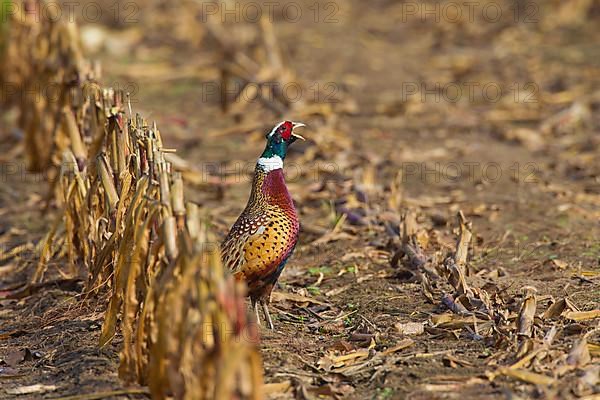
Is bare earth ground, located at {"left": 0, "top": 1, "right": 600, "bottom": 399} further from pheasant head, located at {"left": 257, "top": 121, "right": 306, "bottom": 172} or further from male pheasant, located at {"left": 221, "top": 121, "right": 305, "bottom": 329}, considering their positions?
pheasant head, located at {"left": 257, "top": 121, "right": 306, "bottom": 172}

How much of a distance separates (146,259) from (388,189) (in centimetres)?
331

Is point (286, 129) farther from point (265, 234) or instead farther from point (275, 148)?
point (265, 234)

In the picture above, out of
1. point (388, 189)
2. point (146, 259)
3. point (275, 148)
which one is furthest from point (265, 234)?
point (388, 189)

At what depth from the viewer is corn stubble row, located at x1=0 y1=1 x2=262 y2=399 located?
3.15 meters

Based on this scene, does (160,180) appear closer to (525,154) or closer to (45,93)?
(45,93)

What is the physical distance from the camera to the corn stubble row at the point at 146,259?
124 inches

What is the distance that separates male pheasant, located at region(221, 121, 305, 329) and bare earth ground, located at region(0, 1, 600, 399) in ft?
0.93

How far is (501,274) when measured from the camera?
5.29 meters

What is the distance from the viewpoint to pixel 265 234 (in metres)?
4.42

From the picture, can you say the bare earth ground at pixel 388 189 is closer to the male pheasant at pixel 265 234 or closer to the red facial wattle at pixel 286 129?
the male pheasant at pixel 265 234

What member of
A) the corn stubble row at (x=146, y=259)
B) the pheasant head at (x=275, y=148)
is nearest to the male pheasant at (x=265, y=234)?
the pheasant head at (x=275, y=148)

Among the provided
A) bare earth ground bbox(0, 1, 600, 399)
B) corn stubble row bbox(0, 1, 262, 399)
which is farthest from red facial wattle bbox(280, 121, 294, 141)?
bare earth ground bbox(0, 1, 600, 399)

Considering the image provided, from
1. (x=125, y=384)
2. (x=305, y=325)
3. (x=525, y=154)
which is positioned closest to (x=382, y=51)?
(x=525, y=154)

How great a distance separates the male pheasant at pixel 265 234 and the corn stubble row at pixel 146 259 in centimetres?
22
